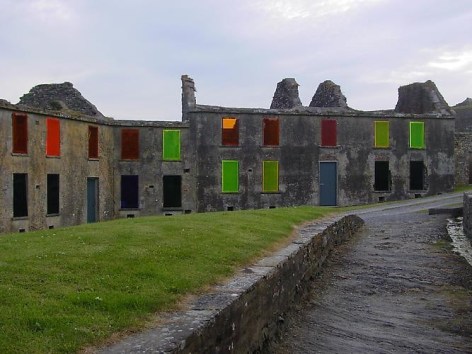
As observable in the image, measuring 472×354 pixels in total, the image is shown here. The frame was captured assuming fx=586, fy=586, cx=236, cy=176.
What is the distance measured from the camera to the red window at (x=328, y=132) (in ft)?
108

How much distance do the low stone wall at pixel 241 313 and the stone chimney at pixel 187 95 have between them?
21676 millimetres

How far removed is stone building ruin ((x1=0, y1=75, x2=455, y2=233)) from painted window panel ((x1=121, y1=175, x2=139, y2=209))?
53 millimetres

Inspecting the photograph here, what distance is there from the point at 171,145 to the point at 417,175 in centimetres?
1449

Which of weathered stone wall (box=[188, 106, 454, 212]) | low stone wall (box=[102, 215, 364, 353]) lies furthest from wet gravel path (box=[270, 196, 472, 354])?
weathered stone wall (box=[188, 106, 454, 212])

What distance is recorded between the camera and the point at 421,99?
1479 inches

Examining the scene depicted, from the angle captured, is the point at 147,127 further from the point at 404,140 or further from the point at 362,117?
the point at 404,140

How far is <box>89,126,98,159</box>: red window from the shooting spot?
1128 inches

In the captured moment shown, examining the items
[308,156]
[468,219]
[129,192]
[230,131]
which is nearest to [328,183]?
[308,156]

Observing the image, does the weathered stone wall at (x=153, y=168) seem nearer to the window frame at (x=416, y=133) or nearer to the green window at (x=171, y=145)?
the green window at (x=171, y=145)

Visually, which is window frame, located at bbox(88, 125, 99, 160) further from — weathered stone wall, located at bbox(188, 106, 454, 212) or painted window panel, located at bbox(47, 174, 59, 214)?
weathered stone wall, located at bbox(188, 106, 454, 212)

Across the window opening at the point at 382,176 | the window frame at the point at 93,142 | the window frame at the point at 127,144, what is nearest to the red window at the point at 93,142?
the window frame at the point at 93,142

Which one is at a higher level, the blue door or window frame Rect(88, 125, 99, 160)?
window frame Rect(88, 125, 99, 160)

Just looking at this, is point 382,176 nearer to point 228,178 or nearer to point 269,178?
point 269,178

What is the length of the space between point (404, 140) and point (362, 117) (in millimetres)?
2933
